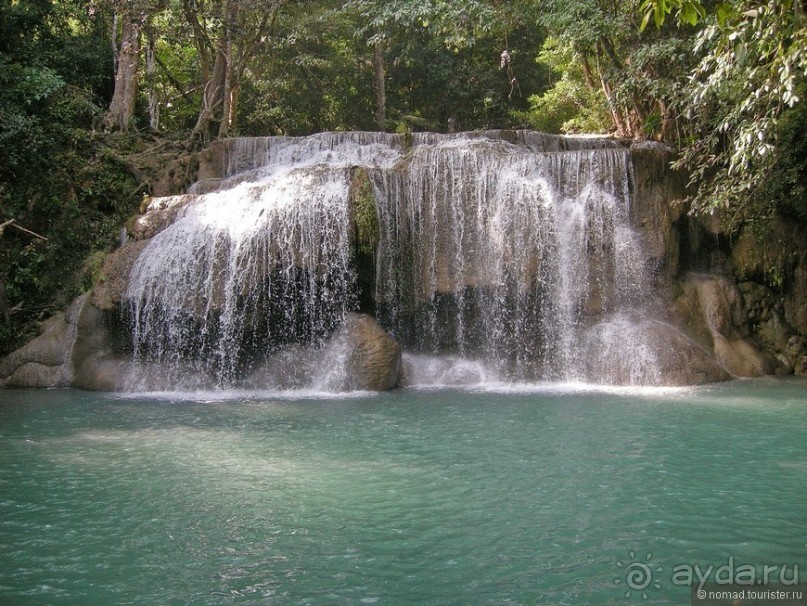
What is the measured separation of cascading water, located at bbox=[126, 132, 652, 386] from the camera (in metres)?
12.9

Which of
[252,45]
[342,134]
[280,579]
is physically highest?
[252,45]

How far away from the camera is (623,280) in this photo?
45.3ft

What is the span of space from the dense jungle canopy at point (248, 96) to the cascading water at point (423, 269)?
7.23 ft

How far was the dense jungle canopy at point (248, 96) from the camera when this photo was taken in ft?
44.9

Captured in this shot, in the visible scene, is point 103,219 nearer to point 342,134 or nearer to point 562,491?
point 342,134

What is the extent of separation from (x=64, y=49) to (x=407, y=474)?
61.2 ft

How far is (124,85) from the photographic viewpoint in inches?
764

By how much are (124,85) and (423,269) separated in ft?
35.5

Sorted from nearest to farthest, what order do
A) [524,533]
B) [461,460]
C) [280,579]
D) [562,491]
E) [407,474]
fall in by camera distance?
[280,579] → [524,533] → [562,491] → [407,474] → [461,460]

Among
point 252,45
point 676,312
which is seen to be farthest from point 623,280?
point 252,45

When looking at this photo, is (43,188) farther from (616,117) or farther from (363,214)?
(616,117)

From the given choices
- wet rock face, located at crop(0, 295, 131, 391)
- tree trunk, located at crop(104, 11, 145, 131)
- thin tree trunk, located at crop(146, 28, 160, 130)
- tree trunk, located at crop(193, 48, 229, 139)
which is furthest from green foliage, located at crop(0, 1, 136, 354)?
tree trunk, located at crop(193, 48, 229, 139)

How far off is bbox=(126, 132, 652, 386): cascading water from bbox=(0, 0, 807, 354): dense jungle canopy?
2.20m

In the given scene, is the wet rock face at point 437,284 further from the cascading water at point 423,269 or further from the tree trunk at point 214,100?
the tree trunk at point 214,100
